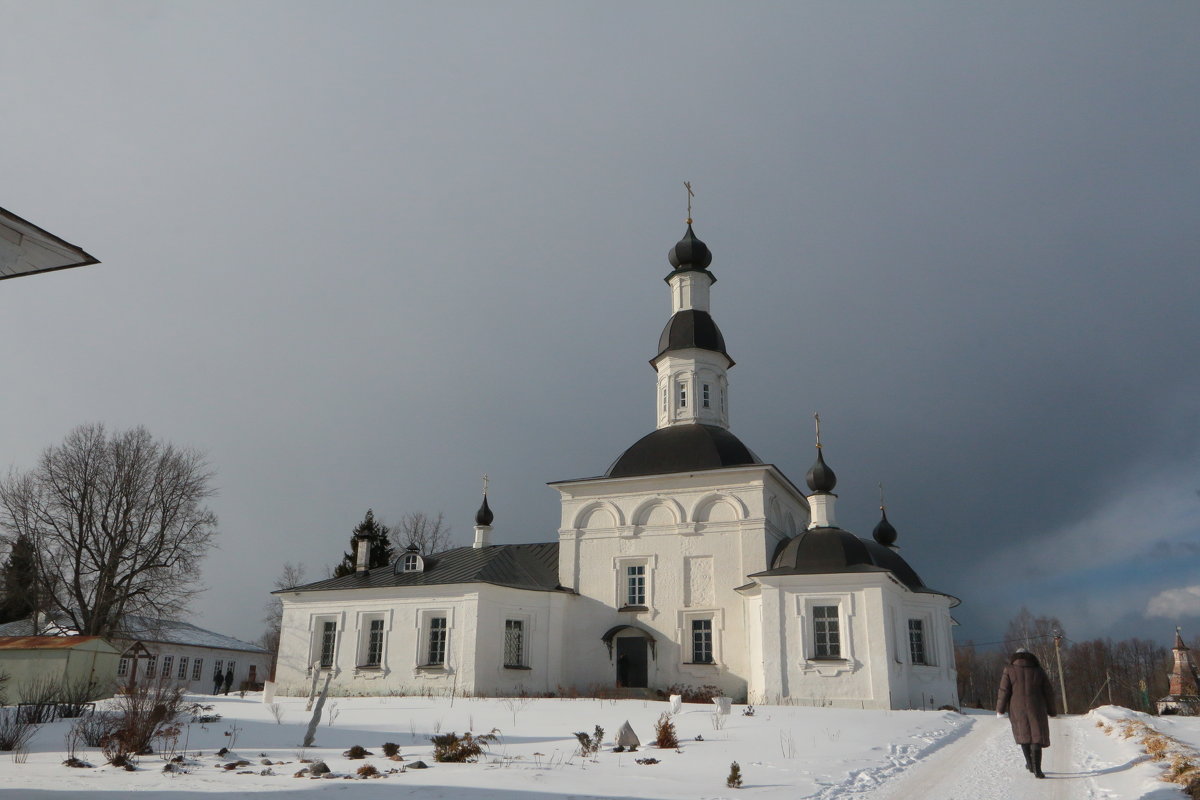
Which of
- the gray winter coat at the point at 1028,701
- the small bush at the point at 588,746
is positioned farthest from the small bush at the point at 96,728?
the gray winter coat at the point at 1028,701

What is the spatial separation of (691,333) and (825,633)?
38.5 ft

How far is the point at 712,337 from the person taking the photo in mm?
30234

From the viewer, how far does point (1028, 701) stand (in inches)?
343

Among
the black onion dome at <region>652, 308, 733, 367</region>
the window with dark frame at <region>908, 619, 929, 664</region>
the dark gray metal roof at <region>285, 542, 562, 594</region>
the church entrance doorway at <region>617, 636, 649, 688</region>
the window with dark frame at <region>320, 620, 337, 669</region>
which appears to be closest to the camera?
the window with dark frame at <region>908, 619, 929, 664</region>

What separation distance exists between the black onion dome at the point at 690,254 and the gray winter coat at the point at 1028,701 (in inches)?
920

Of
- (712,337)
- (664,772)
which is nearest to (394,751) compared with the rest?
(664,772)

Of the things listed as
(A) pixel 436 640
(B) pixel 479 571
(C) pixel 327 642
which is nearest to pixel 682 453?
(B) pixel 479 571

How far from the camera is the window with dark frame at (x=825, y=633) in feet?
71.1

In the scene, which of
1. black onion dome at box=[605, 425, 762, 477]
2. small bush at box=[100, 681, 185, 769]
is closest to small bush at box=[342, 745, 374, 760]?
small bush at box=[100, 681, 185, 769]

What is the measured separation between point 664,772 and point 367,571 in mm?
21143

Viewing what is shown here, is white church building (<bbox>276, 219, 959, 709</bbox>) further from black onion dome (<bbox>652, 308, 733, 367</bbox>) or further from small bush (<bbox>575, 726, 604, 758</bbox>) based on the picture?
small bush (<bbox>575, 726, 604, 758</bbox>)

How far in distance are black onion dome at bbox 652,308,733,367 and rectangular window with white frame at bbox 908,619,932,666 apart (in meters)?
10.9

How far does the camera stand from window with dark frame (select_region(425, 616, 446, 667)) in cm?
2494

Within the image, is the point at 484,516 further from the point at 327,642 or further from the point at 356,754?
the point at 356,754
